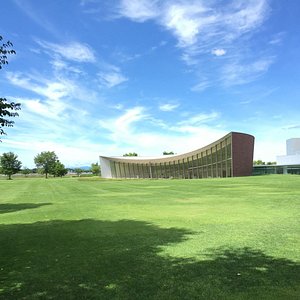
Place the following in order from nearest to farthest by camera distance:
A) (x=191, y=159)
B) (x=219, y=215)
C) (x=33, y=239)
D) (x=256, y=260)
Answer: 1. (x=256, y=260)
2. (x=33, y=239)
3. (x=219, y=215)
4. (x=191, y=159)

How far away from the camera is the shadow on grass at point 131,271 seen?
18.6ft

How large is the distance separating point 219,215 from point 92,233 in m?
5.32

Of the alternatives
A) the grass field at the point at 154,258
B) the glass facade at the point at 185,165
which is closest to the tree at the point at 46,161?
the glass facade at the point at 185,165

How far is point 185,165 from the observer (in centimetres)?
7950

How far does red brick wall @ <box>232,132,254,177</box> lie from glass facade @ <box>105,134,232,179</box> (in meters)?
0.90

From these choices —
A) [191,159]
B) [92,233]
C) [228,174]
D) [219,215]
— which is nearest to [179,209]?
[219,215]

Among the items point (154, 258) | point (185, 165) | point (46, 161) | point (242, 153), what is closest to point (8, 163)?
point (46, 161)

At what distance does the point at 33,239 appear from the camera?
33.4 feet

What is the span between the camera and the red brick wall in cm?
6400

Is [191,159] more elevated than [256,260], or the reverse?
[191,159]

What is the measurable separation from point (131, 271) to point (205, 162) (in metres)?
66.7

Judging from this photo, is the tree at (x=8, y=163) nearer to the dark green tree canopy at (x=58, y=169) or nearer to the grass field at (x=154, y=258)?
the dark green tree canopy at (x=58, y=169)

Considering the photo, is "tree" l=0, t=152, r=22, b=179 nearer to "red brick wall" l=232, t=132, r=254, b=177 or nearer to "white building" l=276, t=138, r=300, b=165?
"red brick wall" l=232, t=132, r=254, b=177

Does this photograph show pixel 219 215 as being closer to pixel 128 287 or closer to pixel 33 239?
pixel 33 239
